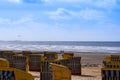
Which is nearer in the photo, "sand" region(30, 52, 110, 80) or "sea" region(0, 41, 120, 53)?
"sand" region(30, 52, 110, 80)

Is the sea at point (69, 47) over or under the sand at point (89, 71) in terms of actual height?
over

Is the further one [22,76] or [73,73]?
[73,73]

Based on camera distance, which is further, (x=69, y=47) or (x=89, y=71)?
(x=69, y=47)

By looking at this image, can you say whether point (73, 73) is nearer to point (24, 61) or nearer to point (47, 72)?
point (24, 61)

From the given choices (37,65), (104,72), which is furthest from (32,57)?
(104,72)

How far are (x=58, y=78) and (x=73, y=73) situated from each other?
11.4 metres

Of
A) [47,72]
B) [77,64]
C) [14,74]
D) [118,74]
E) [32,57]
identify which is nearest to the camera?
[14,74]

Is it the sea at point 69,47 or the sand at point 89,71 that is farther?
the sea at point 69,47

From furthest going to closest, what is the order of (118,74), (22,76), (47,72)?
(47,72) < (118,74) < (22,76)

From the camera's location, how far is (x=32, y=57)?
21188 millimetres

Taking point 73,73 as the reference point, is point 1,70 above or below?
above

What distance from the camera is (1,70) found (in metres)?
7.32

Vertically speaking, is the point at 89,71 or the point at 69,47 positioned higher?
the point at 69,47

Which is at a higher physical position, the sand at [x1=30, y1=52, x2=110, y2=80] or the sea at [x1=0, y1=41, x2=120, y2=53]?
the sea at [x1=0, y1=41, x2=120, y2=53]
